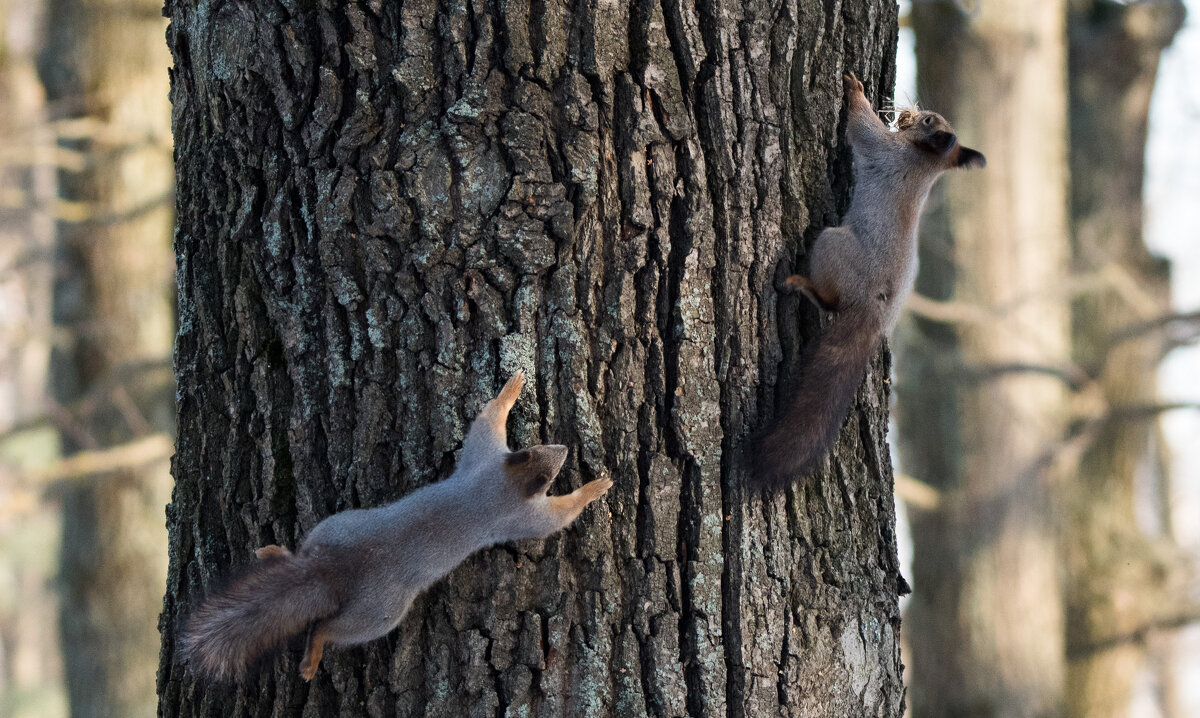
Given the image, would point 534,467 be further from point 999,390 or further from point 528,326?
point 999,390

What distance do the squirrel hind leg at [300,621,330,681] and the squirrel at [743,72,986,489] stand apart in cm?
94

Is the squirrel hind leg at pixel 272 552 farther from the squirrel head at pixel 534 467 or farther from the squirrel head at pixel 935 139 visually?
the squirrel head at pixel 935 139

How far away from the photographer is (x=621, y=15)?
209 cm

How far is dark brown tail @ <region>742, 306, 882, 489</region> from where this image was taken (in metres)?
2.10

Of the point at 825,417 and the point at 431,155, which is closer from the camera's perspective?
the point at 431,155

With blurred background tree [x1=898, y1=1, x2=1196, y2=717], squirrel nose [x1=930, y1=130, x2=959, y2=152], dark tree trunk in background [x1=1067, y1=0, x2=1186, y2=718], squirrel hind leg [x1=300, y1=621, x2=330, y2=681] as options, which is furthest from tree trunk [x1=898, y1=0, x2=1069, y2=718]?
squirrel hind leg [x1=300, y1=621, x2=330, y2=681]

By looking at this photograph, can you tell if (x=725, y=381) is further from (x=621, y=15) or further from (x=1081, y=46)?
(x=1081, y=46)

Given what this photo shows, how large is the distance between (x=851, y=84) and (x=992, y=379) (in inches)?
208

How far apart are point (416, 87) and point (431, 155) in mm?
148

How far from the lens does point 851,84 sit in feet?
8.04

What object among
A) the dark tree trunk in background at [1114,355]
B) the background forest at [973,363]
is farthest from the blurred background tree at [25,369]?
the dark tree trunk in background at [1114,355]

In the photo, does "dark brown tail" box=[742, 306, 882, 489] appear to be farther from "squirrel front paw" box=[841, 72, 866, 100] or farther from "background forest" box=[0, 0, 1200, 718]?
"background forest" box=[0, 0, 1200, 718]

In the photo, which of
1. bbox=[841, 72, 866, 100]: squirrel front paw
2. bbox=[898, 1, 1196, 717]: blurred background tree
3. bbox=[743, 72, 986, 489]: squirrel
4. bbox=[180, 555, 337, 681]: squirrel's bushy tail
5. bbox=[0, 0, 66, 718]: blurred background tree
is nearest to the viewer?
bbox=[180, 555, 337, 681]: squirrel's bushy tail

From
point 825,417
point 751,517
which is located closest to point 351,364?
point 751,517
